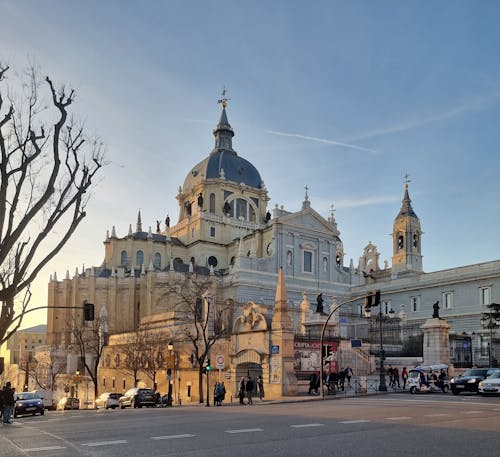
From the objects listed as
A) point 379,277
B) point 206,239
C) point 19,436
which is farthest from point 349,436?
point 379,277

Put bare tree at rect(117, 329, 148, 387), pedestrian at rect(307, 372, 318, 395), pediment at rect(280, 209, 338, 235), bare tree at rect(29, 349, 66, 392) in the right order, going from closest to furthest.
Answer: pedestrian at rect(307, 372, 318, 395), bare tree at rect(117, 329, 148, 387), bare tree at rect(29, 349, 66, 392), pediment at rect(280, 209, 338, 235)

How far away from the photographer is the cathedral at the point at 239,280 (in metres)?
49.9

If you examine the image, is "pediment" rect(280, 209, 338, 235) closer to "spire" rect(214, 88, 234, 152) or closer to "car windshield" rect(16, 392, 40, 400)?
"spire" rect(214, 88, 234, 152)

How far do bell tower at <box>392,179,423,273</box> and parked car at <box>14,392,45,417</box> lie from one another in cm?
6397

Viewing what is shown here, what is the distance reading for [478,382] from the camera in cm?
2891

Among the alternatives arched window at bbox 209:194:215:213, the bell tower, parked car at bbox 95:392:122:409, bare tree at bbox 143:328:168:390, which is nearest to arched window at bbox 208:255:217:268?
arched window at bbox 209:194:215:213

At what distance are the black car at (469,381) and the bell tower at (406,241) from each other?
56.0 meters

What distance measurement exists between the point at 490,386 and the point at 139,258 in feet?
197

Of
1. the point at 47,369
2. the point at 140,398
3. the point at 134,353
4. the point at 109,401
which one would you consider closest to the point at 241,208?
the point at 47,369

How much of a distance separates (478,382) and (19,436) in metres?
21.6

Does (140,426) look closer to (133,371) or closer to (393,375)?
(393,375)

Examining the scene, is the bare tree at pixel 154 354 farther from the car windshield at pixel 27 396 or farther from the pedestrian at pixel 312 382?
the pedestrian at pixel 312 382

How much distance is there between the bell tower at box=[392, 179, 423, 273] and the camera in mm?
87125

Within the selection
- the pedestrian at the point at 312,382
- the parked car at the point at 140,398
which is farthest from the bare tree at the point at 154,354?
the pedestrian at the point at 312,382
